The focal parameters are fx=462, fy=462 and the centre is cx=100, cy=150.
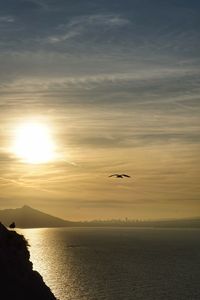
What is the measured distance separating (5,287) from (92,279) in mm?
110414

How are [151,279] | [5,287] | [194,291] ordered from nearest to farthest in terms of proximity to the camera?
[5,287]
[194,291]
[151,279]

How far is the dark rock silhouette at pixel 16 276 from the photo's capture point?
229 ft

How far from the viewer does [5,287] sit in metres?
69.3

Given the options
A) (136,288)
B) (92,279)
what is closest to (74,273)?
(92,279)

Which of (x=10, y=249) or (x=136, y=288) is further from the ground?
(x=10, y=249)

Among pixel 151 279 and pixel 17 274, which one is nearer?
pixel 17 274

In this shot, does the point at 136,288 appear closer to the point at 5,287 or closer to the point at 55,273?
the point at 55,273

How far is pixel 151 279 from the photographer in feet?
572

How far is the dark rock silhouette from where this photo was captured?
69.9 m

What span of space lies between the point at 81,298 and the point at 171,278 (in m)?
59.4

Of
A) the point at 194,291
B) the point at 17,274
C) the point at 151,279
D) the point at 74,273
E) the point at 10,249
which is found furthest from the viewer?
the point at 74,273

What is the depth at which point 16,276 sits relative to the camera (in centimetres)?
7319

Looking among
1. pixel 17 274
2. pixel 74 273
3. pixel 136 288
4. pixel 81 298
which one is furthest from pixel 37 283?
pixel 74 273

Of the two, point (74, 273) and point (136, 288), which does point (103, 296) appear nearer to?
point (136, 288)
